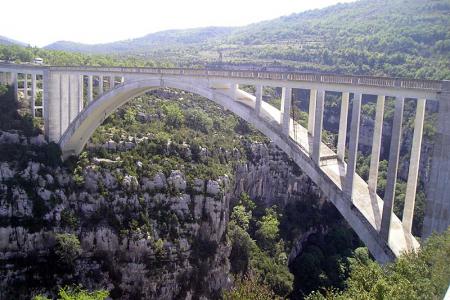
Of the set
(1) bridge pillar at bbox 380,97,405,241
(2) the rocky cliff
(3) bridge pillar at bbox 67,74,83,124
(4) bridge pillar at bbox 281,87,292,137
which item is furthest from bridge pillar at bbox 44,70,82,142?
(1) bridge pillar at bbox 380,97,405,241

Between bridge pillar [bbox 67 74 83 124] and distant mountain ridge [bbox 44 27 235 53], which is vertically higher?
distant mountain ridge [bbox 44 27 235 53]

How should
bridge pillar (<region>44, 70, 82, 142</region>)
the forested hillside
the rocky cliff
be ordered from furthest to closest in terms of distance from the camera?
1. the forested hillside
2. bridge pillar (<region>44, 70, 82, 142</region>)
3. the rocky cliff

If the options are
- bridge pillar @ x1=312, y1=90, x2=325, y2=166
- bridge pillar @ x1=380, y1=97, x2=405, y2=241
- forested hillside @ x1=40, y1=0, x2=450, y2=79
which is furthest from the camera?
forested hillside @ x1=40, y1=0, x2=450, y2=79

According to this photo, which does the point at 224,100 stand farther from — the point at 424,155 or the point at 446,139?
the point at 424,155

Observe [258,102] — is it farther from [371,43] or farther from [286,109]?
[371,43]

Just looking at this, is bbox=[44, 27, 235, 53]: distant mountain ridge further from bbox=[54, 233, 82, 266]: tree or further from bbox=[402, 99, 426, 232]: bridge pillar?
bbox=[402, 99, 426, 232]: bridge pillar

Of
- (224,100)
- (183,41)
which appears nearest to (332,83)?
(224,100)

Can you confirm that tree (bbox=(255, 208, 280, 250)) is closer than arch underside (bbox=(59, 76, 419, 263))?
No
